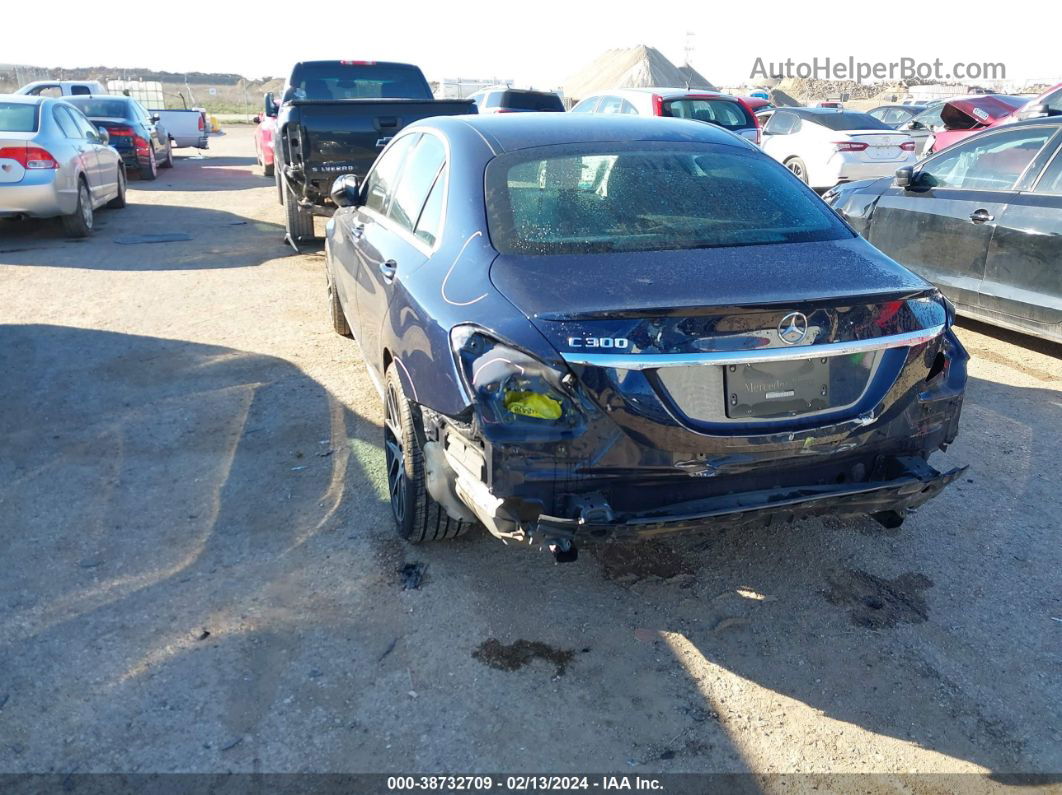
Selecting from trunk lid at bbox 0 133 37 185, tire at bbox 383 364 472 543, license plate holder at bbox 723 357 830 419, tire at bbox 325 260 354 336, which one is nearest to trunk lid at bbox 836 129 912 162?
tire at bbox 325 260 354 336

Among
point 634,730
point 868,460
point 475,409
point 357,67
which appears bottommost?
point 634,730

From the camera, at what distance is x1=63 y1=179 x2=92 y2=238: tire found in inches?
422

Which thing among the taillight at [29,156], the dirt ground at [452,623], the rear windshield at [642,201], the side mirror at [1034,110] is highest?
the side mirror at [1034,110]

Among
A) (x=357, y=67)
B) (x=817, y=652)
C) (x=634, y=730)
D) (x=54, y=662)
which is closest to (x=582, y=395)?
(x=634, y=730)

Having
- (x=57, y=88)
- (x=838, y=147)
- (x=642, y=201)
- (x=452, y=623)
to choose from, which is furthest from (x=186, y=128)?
(x=452, y=623)

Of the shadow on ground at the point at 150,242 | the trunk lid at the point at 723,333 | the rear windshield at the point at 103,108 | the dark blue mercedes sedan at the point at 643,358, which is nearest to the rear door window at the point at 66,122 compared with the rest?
the shadow on ground at the point at 150,242

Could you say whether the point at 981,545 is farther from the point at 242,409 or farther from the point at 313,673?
the point at 242,409

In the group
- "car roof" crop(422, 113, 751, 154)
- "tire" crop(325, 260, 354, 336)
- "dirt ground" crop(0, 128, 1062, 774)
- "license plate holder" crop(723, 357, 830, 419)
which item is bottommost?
"dirt ground" crop(0, 128, 1062, 774)

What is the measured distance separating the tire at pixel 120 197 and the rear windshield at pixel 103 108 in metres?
4.51

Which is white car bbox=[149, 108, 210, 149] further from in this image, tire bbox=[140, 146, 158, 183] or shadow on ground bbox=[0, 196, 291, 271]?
shadow on ground bbox=[0, 196, 291, 271]

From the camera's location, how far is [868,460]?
315 centimetres

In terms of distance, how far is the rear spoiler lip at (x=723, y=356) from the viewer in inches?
108

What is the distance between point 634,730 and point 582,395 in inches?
41.1

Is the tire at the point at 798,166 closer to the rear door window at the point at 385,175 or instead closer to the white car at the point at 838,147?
the white car at the point at 838,147
